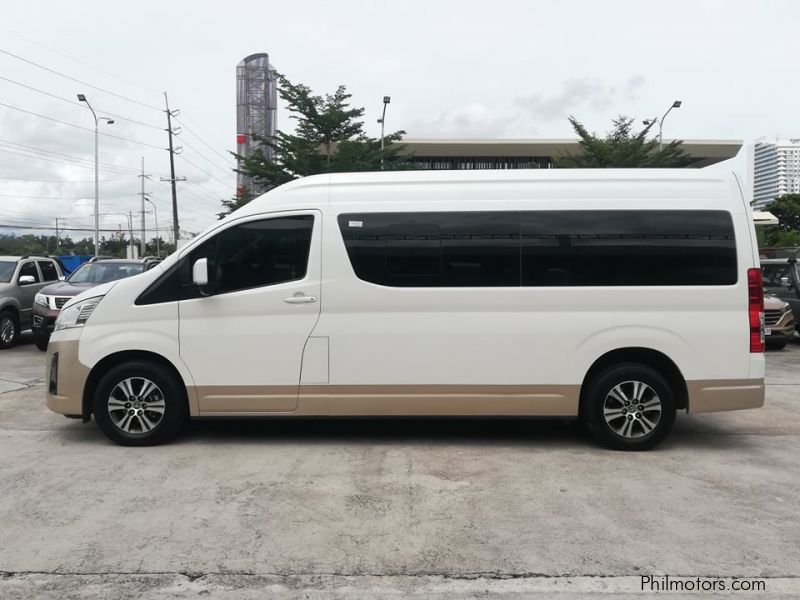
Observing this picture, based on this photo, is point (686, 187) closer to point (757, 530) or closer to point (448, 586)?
point (757, 530)

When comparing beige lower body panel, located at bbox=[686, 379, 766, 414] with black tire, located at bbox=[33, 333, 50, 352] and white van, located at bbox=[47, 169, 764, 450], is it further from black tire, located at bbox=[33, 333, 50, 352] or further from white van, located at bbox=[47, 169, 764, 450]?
black tire, located at bbox=[33, 333, 50, 352]

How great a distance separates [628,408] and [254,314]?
11.2 feet

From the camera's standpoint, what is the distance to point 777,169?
61.1 meters

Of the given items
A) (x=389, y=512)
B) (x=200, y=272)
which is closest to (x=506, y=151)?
(x=200, y=272)

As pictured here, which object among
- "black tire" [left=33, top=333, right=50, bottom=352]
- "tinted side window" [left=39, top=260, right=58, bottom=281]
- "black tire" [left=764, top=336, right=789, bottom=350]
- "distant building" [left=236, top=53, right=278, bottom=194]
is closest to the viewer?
"black tire" [left=33, top=333, right=50, bottom=352]

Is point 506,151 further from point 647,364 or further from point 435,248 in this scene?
point 435,248

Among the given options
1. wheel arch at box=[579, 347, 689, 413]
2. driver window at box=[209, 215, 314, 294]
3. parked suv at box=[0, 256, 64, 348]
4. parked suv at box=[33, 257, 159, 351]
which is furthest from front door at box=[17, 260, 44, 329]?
wheel arch at box=[579, 347, 689, 413]

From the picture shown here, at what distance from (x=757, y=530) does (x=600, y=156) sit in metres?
23.1

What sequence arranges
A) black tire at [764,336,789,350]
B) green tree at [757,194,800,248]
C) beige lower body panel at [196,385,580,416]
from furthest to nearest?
green tree at [757,194,800,248]
black tire at [764,336,789,350]
beige lower body panel at [196,385,580,416]

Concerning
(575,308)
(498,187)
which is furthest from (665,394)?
(498,187)

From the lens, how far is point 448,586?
11.0ft

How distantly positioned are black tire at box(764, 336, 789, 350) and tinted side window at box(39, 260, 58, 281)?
51.4ft

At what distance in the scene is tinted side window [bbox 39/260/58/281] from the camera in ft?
46.8

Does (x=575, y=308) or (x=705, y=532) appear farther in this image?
(x=575, y=308)
